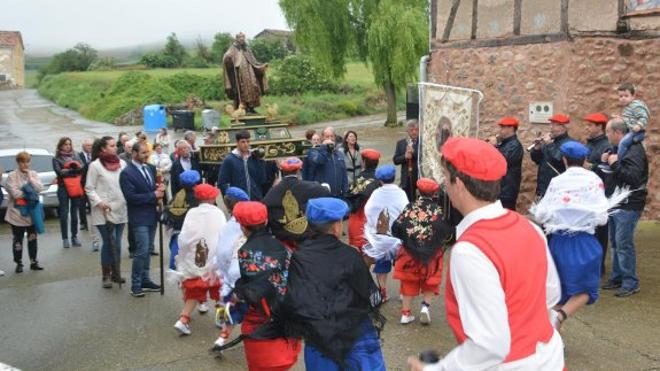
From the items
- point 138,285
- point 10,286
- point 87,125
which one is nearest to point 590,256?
point 138,285

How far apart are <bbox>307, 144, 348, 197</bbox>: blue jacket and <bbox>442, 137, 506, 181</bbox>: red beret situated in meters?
6.53

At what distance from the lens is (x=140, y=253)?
749cm

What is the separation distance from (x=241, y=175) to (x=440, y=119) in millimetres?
2682

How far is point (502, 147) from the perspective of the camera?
855cm

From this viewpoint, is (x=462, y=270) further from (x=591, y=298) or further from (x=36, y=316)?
(x=36, y=316)

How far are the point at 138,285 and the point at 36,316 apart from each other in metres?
1.10

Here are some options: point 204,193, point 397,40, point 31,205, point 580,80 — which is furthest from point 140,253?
point 397,40

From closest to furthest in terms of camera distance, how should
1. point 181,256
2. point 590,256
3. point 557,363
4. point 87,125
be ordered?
point 557,363
point 590,256
point 181,256
point 87,125

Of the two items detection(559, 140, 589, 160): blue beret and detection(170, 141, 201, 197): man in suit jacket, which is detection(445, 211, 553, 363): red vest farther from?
detection(170, 141, 201, 197): man in suit jacket

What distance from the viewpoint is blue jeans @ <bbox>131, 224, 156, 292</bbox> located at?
7.49 m

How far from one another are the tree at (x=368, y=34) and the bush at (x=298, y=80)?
31.8 ft

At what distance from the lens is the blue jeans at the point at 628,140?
669 cm

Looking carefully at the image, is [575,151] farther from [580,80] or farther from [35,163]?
[35,163]

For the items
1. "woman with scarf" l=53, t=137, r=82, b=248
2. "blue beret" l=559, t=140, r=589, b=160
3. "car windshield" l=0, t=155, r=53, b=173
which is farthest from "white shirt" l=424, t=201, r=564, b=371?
"car windshield" l=0, t=155, r=53, b=173
